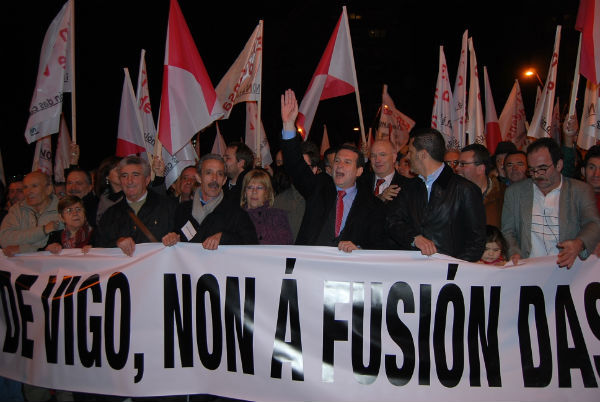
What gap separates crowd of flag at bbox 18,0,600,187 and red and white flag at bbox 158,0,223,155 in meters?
0.01

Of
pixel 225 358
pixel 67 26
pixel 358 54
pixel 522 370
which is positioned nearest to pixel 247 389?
pixel 225 358

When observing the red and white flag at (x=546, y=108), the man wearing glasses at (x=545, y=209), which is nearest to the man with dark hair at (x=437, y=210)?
the man wearing glasses at (x=545, y=209)

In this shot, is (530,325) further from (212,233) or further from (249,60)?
(249,60)

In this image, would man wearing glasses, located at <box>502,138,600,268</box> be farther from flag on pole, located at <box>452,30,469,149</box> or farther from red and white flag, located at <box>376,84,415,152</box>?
red and white flag, located at <box>376,84,415,152</box>

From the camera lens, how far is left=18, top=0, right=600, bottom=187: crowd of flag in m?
5.62

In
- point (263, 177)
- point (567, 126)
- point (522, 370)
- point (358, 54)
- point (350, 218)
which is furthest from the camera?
point (358, 54)

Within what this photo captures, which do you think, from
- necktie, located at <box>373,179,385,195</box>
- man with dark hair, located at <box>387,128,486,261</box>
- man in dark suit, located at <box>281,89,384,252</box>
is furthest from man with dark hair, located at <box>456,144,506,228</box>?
man in dark suit, located at <box>281,89,384,252</box>

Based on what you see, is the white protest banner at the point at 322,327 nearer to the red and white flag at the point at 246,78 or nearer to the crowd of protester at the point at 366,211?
the crowd of protester at the point at 366,211

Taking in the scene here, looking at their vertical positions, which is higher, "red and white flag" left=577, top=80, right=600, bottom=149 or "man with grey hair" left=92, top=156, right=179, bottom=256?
"red and white flag" left=577, top=80, right=600, bottom=149

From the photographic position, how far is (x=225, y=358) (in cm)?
380

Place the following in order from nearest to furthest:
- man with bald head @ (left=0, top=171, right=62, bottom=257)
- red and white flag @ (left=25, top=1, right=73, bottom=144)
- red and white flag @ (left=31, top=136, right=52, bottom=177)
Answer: man with bald head @ (left=0, top=171, right=62, bottom=257)
red and white flag @ (left=25, top=1, right=73, bottom=144)
red and white flag @ (left=31, top=136, right=52, bottom=177)

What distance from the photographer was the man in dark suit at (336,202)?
4.08m

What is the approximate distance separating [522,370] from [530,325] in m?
0.30

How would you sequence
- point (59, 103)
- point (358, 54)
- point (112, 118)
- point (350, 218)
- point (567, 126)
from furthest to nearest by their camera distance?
point (358, 54) < point (112, 118) < point (59, 103) < point (567, 126) < point (350, 218)
